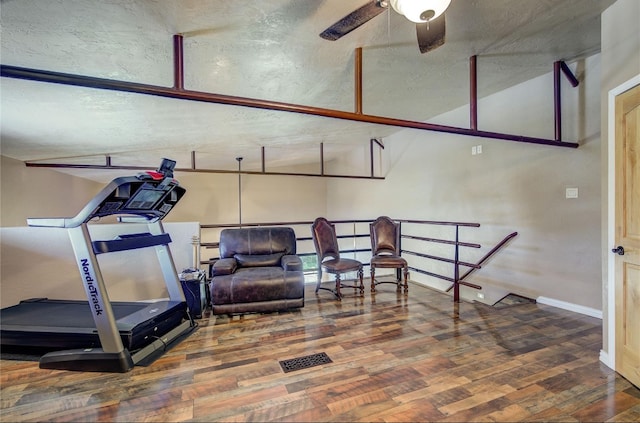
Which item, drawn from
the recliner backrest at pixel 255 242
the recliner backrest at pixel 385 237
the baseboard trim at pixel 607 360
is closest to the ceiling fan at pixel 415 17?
the baseboard trim at pixel 607 360

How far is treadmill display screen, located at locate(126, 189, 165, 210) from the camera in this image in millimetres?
2385

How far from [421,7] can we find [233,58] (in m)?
1.43

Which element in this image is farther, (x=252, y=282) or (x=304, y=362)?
(x=252, y=282)

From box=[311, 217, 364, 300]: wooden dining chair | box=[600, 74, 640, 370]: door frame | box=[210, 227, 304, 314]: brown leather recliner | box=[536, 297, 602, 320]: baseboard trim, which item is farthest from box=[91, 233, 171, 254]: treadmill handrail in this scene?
box=[536, 297, 602, 320]: baseboard trim

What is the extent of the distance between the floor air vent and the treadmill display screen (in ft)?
5.92

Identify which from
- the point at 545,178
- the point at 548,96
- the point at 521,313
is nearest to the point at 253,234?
the point at 521,313

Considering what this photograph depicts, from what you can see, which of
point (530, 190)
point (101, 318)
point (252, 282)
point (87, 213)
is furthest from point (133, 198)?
point (530, 190)

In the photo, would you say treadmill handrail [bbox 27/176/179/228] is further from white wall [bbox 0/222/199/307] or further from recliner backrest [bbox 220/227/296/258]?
recliner backrest [bbox 220/227/296/258]

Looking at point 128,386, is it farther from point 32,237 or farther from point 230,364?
point 32,237

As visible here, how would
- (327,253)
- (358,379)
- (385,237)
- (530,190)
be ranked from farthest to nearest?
(385,237)
(327,253)
(530,190)
(358,379)

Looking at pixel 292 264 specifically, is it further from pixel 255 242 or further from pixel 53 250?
pixel 53 250

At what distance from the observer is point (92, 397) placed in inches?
72.9

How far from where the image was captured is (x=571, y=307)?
3260mm

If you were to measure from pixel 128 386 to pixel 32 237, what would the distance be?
7.69 feet
